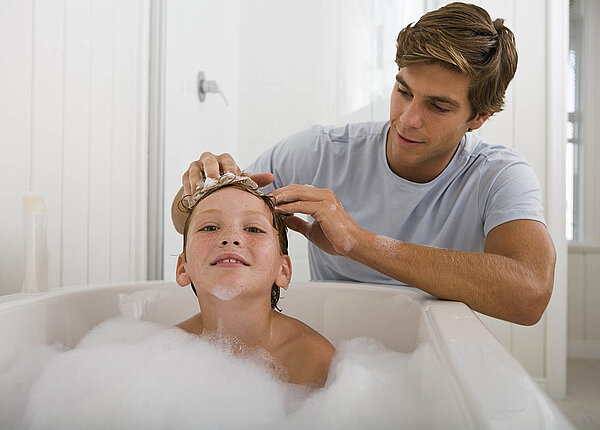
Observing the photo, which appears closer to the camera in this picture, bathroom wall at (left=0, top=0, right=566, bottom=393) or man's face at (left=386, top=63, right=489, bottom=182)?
man's face at (left=386, top=63, right=489, bottom=182)

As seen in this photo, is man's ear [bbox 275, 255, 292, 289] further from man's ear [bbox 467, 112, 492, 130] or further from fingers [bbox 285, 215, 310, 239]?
man's ear [bbox 467, 112, 492, 130]

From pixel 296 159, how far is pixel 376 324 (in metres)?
0.55

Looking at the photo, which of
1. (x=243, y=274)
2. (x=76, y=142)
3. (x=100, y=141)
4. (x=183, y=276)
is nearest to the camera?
(x=243, y=274)

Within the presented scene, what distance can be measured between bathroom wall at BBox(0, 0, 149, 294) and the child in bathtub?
1.45ft

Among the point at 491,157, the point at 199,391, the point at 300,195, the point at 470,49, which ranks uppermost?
the point at 470,49

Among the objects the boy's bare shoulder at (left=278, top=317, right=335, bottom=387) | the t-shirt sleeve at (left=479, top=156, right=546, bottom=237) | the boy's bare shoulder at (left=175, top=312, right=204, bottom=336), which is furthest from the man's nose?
the boy's bare shoulder at (left=175, top=312, right=204, bottom=336)

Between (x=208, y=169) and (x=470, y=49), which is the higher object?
(x=470, y=49)

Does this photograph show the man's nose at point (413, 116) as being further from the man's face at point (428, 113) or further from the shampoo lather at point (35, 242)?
the shampoo lather at point (35, 242)

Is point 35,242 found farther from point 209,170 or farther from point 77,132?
point 77,132

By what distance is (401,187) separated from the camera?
4.97ft

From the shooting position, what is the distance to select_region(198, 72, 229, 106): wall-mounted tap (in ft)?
7.57

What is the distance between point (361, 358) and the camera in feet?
3.69

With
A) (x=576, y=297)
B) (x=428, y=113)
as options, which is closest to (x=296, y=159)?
(x=428, y=113)

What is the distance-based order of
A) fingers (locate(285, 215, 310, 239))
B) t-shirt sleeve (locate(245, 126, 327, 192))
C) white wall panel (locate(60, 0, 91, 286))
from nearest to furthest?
fingers (locate(285, 215, 310, 239)) < white wall panel (locate(60, 0, 91, 286)) < t-shirt sleeve (locate(245, 126, 327, 192))
